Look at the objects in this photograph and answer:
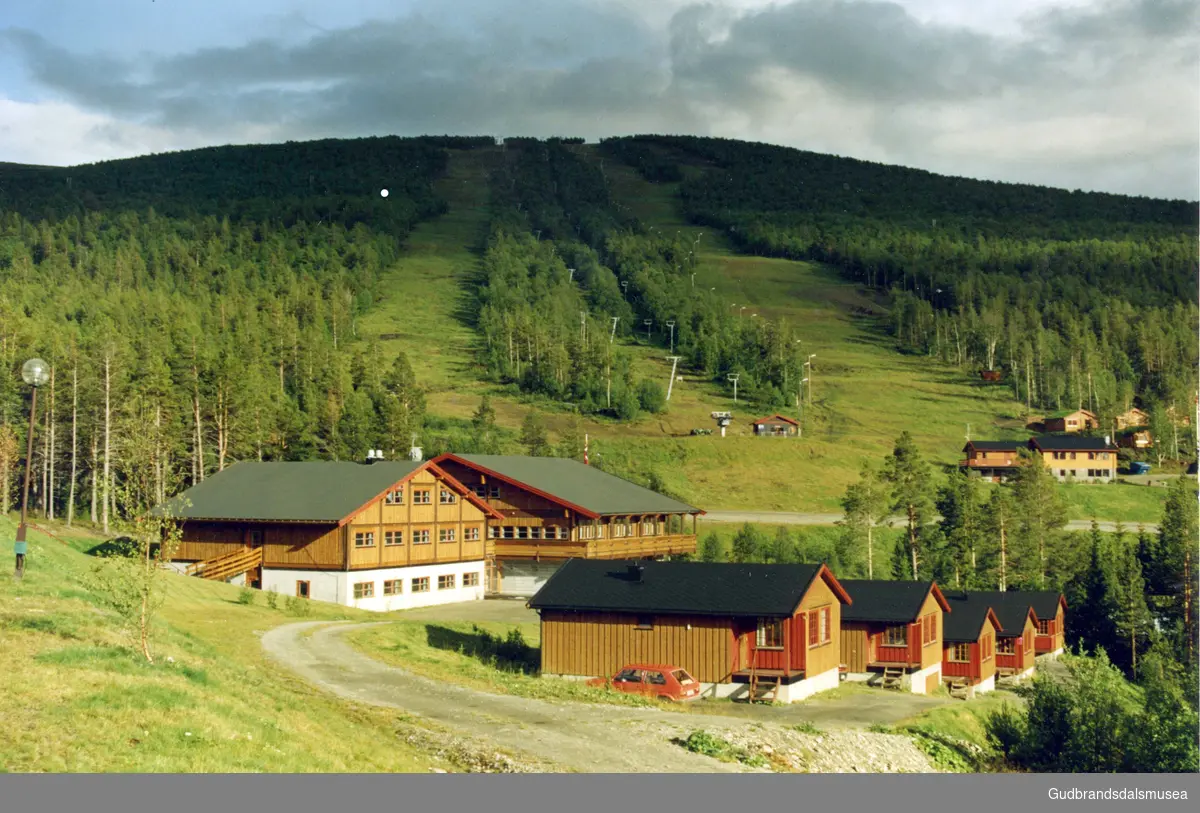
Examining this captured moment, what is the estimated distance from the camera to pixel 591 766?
26.5 metres

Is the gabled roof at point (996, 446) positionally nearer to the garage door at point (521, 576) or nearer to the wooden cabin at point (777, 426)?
the wooden cabin at point (777, 426)

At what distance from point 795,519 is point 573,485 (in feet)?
122

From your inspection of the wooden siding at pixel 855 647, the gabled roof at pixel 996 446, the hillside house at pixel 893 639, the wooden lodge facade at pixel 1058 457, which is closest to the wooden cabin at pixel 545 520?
the wooden siding at pixel 855 647

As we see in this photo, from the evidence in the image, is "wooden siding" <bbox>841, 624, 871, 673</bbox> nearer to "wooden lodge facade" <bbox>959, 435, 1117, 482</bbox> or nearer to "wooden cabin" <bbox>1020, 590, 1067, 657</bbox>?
"wooden cabin" <bbox>1020, 590, 1067, 657</bbox>

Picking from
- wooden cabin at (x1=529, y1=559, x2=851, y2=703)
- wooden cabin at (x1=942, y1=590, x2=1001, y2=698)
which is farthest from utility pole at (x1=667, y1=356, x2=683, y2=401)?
wooden cabin at (x1=529, y1=559, x2=851, y2=703)

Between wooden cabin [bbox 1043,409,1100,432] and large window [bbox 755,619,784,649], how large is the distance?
128372 mm

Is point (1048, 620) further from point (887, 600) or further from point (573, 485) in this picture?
point (573, 485)

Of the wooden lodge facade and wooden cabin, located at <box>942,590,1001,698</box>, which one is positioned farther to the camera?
the wooden lodge facade

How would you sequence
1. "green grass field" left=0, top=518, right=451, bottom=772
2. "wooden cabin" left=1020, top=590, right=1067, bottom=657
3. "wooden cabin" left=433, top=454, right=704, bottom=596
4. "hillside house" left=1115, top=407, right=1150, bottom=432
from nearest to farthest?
"green grass field" left=0, top=518, right=451, bottom=772
"wooden cabin" left=1020, top=590, right=1067, bottom=657
"wooden cabin" left=433, top=454, right=704, bottom=596
"hillside house" left=1115, top=407, right=1150, bottom=432

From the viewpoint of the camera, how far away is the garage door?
241 feet

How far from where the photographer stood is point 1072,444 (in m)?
140
